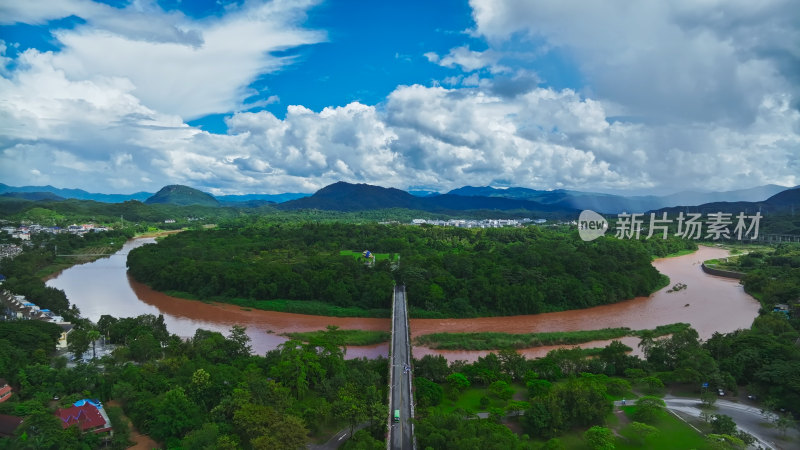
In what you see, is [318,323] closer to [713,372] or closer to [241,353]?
[241,353]

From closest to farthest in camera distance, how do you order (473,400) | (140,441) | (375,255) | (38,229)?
(140,441) < (473,400) < (375,255) < (38,229)

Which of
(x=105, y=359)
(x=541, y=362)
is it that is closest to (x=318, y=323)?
(x=105, y=359)

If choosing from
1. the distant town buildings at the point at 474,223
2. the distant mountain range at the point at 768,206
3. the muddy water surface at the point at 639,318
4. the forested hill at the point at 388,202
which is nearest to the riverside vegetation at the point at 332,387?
the muddy water surface at the point at 639,318

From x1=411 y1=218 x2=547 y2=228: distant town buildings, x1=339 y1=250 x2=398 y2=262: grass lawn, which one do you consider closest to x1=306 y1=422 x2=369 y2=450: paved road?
x1=339 y1=250 x2=398 y2=262: grass lawn

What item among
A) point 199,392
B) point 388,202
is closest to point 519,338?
point 199,392

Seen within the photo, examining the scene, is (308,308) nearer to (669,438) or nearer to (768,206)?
(669,438)
